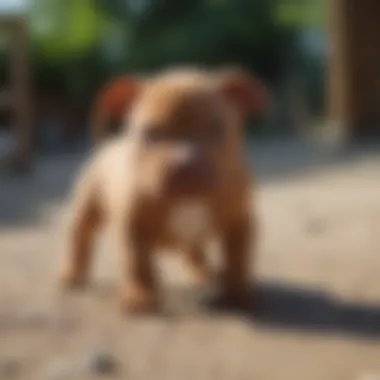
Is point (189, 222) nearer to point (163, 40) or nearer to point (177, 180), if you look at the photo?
point (177, 180)

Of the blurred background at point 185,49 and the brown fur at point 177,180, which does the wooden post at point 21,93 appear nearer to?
the blurred background at point 185,49

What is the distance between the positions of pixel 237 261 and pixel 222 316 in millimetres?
174

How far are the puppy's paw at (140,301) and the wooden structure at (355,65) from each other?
15.9 ft

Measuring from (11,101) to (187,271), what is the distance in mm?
3372

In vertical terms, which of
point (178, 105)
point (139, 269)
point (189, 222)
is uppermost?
point (178, 105)

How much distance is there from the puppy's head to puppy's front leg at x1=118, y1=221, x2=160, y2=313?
0.13 m

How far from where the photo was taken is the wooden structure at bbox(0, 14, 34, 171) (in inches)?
234

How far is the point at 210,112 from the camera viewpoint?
242cm

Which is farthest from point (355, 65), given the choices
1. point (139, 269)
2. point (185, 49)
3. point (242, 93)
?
point (139, 269)

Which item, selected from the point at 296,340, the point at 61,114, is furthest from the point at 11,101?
the point at 296,340

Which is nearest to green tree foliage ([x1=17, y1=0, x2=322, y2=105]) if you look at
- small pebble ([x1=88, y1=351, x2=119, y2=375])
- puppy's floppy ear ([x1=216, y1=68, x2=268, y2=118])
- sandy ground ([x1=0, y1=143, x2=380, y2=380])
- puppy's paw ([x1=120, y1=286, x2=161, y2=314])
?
sandy ground ([x1=0, y1=143, x2=380, y2=380])

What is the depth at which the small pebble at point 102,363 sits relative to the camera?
1.94 m

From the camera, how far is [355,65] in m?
7.34

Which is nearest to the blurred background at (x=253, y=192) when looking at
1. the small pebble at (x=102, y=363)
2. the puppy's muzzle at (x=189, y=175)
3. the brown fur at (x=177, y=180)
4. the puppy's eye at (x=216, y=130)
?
the small pebble at (x=102, y=363)
